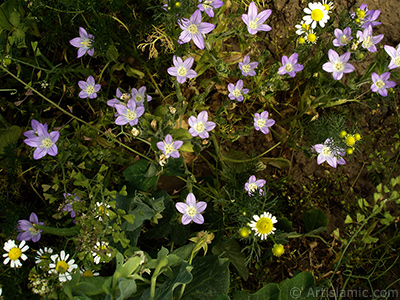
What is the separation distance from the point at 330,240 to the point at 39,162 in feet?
5.93

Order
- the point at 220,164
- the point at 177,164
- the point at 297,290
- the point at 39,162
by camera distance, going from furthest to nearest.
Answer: the point at 220,164 < the point at 39,162 < the point at 177,164 < the point at 297,290

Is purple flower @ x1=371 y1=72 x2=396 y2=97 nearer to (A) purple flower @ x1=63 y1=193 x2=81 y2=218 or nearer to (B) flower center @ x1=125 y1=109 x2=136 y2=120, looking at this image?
(B) flower center @ x1=125 y1=109 x2=136 y2=120

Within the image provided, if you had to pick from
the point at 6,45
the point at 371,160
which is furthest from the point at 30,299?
the point at 371,160

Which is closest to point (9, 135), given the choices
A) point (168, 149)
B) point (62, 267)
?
point (62, 267)

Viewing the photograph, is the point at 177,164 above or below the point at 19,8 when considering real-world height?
below

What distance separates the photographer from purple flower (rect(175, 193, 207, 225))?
171 centimetres

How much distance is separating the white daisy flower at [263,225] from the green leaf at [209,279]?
24 centimetres

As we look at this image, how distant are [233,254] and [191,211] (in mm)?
432

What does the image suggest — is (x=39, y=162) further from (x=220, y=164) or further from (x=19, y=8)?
(x=220, y=164)

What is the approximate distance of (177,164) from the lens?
1.83 metres

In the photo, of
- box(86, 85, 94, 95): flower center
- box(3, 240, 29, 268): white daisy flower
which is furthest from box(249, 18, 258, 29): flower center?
box(3, 240, 29, 268): white daisy flower

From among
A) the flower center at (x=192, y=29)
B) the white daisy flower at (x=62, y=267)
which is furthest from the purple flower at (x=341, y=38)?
the white daisy flower at (x=62, y=267)

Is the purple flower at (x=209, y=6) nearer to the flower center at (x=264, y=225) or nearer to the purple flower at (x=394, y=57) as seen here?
the purple flower at (x=394, y=57)

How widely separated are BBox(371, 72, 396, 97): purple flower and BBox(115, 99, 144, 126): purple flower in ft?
3.80
